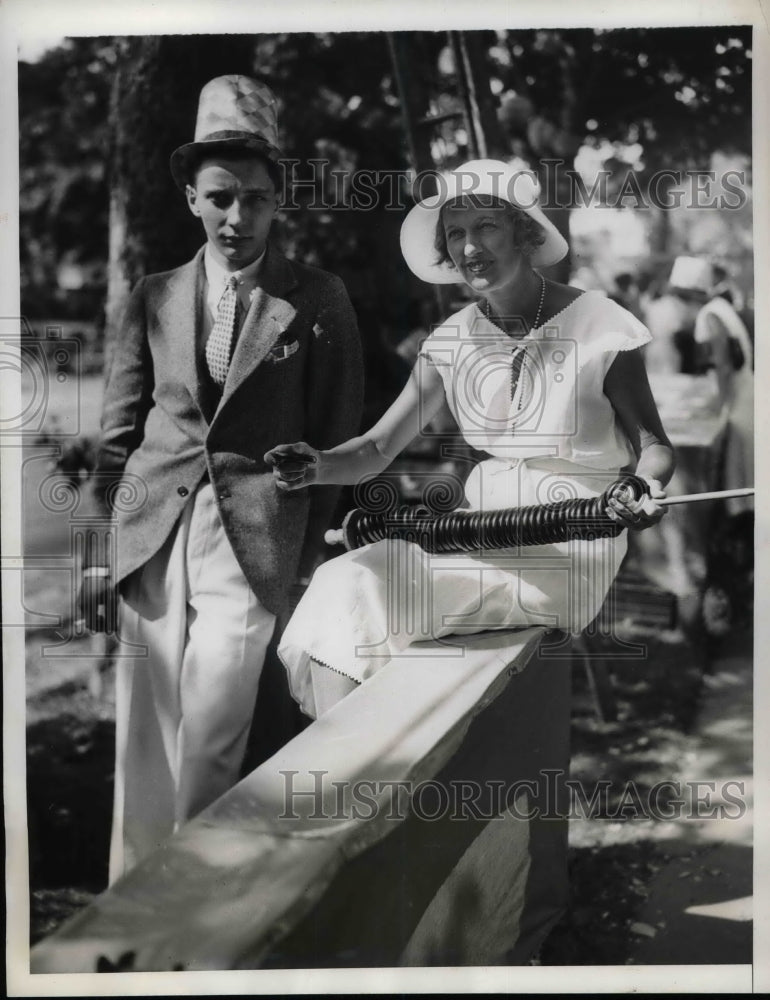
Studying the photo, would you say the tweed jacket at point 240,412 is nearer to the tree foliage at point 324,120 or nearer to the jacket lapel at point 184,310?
the jacket lapel at point 184,310

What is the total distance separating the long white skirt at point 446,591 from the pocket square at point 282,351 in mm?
712

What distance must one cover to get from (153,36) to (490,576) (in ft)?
6.94

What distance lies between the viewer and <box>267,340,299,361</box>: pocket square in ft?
13.5

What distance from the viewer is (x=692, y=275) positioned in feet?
13.5

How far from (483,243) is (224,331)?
911 millimetres

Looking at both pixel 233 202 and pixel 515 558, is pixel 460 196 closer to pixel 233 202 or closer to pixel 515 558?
pixel 233 202

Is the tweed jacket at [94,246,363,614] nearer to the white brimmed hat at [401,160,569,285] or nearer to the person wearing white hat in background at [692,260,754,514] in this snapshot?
the white brimmed hat at [401,160,569,285]

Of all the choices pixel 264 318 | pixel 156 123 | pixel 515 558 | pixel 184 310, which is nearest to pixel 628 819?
pixel 515 558

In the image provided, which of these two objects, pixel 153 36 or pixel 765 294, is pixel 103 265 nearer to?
pixel 153 36

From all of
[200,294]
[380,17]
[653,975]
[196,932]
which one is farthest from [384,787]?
[380,17]

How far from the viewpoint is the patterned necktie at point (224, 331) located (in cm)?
411

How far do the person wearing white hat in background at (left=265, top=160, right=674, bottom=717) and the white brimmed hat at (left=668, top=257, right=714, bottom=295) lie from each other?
20 centimetres

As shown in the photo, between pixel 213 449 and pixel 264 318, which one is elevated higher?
pixel 264 318

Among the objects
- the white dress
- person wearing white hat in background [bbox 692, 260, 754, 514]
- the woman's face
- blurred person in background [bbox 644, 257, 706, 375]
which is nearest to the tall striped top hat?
the woman's face
